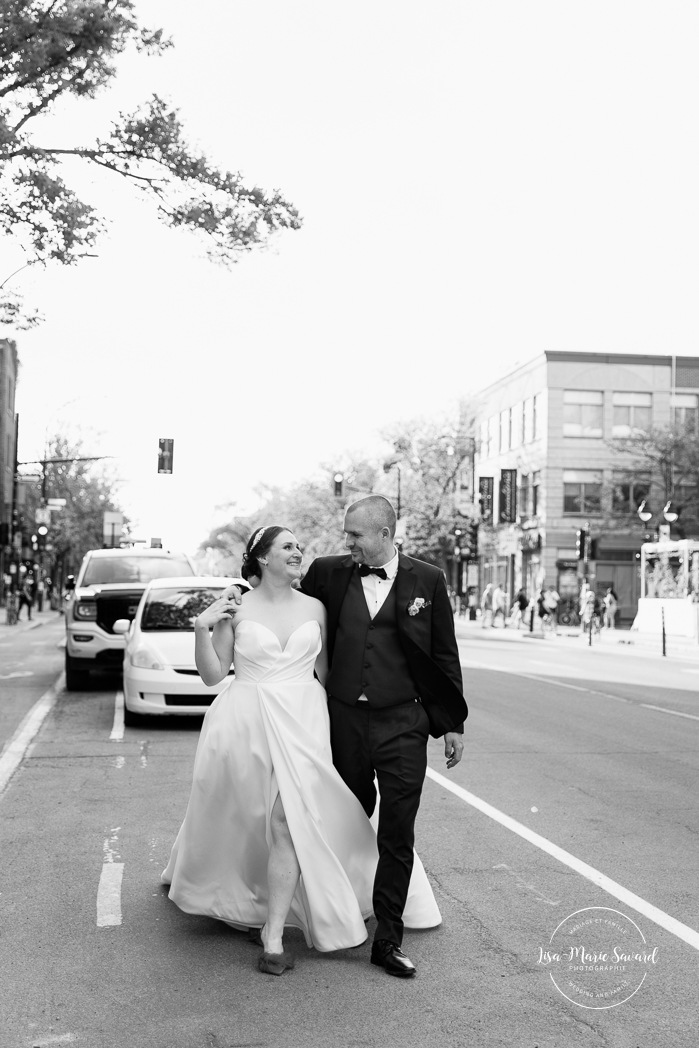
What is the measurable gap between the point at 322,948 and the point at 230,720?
0.98 meters

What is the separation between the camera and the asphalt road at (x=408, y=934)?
4.34 meters

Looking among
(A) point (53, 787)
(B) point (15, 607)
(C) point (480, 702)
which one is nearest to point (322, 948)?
(A) point (53, 787)

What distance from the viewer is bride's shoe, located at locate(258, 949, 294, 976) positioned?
15.8 ft

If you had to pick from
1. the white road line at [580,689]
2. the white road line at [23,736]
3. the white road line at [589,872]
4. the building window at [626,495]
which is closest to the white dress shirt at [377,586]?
the white road line at [589,872]

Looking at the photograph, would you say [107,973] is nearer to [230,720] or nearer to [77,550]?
[230,720]

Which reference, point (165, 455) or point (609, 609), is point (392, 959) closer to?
point (165, 455)

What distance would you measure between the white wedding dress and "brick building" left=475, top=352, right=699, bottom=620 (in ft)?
183

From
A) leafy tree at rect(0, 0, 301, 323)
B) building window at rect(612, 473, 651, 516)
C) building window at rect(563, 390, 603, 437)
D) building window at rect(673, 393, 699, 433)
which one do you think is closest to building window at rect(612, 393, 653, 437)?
building window at rect(563, 390, 603, 437)

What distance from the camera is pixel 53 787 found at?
9.30 metres

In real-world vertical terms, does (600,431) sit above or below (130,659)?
above

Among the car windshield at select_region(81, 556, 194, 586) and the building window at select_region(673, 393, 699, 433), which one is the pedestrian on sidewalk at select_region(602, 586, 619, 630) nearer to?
the building window at select_region(673, 393, 699, 433)

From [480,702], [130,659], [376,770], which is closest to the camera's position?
[376,770]

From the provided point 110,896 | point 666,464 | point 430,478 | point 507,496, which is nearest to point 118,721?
point 110,896

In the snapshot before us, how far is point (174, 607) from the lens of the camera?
1423cm
